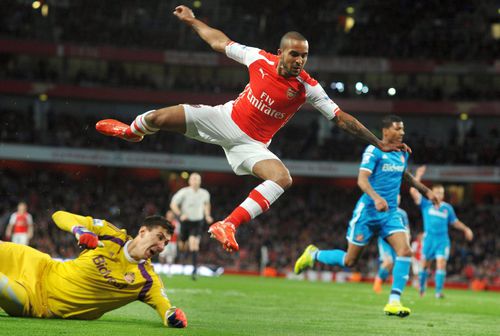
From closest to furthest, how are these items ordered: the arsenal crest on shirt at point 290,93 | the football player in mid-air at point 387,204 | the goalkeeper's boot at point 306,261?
the arsenal crest on shirt at point 290,93 → the football player in mid-air at point 387,204 → the goalkeeper's boot at point 306,261

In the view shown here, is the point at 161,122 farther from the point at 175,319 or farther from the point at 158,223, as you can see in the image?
the point at 175,319

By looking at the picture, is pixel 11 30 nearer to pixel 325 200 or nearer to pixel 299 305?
pixel 325 200

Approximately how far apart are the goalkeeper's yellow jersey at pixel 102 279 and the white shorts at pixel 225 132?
1646 millimetres

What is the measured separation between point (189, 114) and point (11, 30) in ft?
124

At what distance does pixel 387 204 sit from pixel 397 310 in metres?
1.59

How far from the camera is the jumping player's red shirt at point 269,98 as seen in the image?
27.3ft

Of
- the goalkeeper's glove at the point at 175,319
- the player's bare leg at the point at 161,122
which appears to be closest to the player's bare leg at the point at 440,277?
the player's bare leg at the point at 161,122

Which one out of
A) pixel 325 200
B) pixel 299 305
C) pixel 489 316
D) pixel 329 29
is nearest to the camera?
pixel 489 316

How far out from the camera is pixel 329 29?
46594mm

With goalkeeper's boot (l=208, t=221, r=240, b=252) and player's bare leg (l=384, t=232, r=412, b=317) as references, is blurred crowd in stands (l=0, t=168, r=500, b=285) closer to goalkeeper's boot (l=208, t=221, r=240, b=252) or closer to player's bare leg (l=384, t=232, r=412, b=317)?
player's bare leg (l=384, t=232, r=412, b=317)

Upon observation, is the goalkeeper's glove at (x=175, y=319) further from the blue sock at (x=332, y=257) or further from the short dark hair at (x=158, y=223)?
the blue sock at (x=332, y=257)

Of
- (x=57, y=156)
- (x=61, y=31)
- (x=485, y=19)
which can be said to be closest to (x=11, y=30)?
(x=61, y=31)

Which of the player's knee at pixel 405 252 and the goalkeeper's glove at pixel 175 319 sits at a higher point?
the player's knee at pixel 405 252

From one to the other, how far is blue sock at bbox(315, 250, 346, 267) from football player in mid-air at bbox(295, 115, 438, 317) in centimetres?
3
